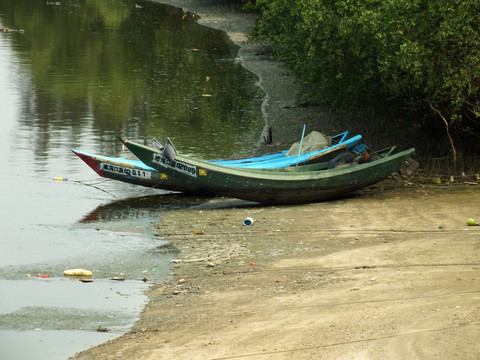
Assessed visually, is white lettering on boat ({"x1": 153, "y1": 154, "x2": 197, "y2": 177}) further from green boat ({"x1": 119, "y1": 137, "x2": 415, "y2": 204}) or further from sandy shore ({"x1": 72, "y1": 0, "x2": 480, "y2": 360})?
sandy shore ({"x1": 72, "y1": 0, "x2": 480, "y2": 360})

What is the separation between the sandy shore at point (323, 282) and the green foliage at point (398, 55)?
2080 mm

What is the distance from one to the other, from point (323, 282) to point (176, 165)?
6162 millimetres

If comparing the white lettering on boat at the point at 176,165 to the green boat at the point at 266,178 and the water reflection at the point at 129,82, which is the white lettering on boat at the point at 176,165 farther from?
the water reflection at the point at 129,82

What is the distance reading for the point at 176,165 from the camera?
18719 millimetres

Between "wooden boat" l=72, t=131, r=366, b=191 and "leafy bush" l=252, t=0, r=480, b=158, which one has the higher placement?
"leafy bush" l=252, t=0, r=480, b=158

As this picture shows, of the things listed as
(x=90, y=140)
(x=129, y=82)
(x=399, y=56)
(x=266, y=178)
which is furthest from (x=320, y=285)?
(x=129, y=82)

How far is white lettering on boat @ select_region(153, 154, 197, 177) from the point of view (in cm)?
1867

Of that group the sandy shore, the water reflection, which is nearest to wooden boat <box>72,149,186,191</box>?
the sandy shore

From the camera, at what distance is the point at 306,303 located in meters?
12.4

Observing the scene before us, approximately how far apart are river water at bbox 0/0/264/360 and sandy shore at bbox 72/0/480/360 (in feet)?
2.64

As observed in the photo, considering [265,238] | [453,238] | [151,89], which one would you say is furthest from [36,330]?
[151,89]

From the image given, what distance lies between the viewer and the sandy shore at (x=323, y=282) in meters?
10.7

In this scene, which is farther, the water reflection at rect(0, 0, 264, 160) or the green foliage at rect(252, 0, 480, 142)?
the water reflection at rect(0, 0, 264, 160)

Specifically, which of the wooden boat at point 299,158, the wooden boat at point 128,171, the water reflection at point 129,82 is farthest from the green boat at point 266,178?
the water reflection at point 129,82
